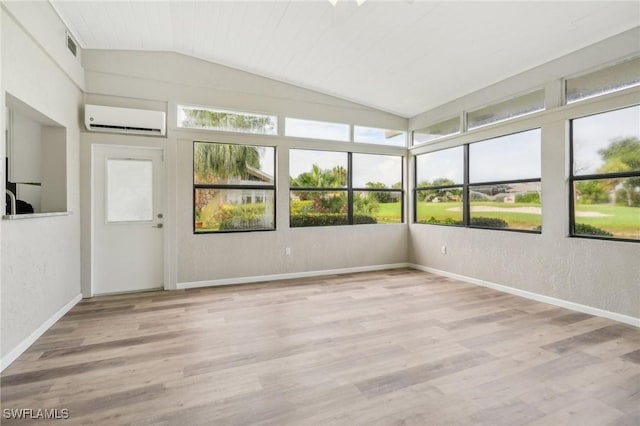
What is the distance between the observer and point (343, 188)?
5574mm

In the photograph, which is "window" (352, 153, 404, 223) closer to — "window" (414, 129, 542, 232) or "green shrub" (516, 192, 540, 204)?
"window" (414, 129, 542, 232)

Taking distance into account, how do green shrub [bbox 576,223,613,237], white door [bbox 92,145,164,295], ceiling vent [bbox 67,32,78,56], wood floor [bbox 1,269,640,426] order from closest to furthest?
wood floor [bbox 1,269,640,426] < green shrub [bbox 576,223,613,237] < ceiling vent [bbox 67,32,78,56] < white door [bbox 92,145,164,295]

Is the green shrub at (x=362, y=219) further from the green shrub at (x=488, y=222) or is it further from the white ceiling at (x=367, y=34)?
the white ceiling at (x=367, y=34)

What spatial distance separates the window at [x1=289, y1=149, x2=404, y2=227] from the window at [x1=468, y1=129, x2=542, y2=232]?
4.87ft

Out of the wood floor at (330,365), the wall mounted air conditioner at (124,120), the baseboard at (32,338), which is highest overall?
the wall mounted air conditioner at (124,120)

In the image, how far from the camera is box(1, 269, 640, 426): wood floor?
1844 mm

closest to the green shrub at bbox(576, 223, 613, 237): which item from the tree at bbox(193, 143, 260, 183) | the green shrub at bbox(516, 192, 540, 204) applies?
the green shrub at bbox(516, 192, 540, 204)

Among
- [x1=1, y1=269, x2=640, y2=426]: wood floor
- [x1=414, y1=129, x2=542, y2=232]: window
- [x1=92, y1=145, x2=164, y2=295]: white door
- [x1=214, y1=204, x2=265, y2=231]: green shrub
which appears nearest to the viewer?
[x1=1, y1=269, x2=640, y2=426]: wood floor

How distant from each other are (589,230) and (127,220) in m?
5.63

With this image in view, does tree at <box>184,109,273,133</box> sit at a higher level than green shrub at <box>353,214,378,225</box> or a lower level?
higher

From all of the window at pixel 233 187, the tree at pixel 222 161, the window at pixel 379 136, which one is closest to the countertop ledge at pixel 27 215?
the window at pixel 233 187

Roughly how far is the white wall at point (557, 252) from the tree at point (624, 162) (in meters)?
0.35

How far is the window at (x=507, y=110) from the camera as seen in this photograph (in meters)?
3.97

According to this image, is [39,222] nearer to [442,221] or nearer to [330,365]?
[330,365]
